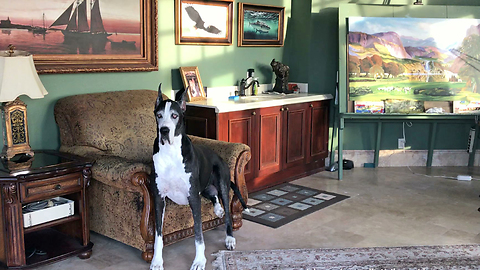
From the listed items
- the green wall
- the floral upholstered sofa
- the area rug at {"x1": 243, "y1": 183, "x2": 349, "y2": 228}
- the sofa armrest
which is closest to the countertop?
the green wall

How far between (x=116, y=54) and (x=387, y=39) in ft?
9.36

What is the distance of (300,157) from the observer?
5316mm

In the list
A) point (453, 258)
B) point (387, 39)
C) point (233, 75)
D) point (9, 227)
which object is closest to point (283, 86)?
point (233, 75)

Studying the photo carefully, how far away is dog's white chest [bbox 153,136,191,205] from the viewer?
2.90 meters

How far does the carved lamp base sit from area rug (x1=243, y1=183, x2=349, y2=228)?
185 cm

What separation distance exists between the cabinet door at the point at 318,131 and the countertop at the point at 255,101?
4.3 inches

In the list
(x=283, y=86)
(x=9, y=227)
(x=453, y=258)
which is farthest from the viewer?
(x=283, y=86)

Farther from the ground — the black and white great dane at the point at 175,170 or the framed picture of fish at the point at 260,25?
the framed picture of fish at the point at 260,25

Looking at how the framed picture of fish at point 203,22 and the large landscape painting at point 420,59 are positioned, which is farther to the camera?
the large landscape painting at point 420,59

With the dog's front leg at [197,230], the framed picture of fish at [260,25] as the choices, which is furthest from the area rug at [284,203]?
the framed picture of fish at [260,25]

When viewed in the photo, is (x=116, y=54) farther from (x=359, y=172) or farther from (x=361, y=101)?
(x=359, y=172)

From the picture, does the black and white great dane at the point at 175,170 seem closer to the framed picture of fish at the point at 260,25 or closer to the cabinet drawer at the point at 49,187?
the cabinet drawer at the point at 49,187

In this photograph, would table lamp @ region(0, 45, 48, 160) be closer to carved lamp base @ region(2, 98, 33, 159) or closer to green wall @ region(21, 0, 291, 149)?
carved lamp base @ region(2, 98, 33, 159)

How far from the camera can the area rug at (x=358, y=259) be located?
3100 mm
